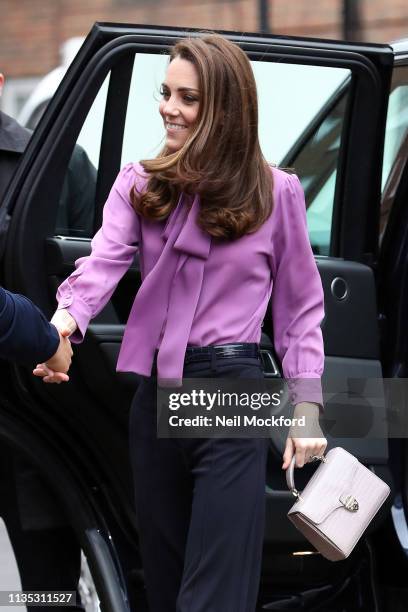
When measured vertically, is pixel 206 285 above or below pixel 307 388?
above

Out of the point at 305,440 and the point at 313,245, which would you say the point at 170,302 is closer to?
the point at 305,440

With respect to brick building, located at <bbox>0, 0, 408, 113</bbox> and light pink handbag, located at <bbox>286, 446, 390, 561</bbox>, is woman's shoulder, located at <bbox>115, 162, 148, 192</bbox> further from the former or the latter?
brick building, located at <bbox>0, 0, 408, 113</bbox>

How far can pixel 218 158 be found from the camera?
8.83 ft

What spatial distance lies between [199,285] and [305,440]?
385 mm

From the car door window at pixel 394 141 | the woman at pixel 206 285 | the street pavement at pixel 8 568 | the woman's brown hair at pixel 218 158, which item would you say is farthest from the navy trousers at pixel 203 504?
the car door window at pixel 394 141

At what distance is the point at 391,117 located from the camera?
12.0ft

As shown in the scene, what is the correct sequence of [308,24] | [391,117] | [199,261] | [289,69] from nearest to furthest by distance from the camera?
[199,261]
[289,69]
[391,117]
[308,24]

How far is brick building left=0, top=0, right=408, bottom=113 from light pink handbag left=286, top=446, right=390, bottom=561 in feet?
27.6

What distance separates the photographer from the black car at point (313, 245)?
120 inches

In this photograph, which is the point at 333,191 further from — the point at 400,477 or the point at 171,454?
the point at 171,454

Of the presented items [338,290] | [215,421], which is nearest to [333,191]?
[338,290]

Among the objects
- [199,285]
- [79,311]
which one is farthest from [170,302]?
[79,311]

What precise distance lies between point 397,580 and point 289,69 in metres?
1.32

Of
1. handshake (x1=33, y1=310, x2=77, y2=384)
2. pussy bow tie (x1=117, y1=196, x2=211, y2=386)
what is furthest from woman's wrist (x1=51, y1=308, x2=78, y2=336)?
pussy bow tie (x1=117, y1=196, x2=211, y2=386)
